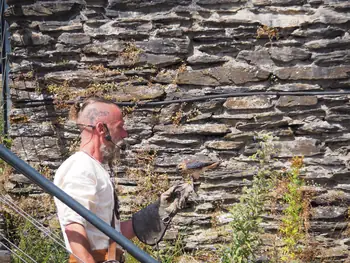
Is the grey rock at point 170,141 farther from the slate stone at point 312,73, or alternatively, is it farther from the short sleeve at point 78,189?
the short sleeve at point 78,189

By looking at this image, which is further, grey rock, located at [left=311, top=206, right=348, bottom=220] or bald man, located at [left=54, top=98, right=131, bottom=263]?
grey rock, located at [left=311, top=206, right=348, bottom=220]

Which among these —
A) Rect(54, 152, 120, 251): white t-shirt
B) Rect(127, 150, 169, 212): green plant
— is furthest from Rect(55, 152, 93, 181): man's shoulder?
Rect(127, 150, 169, 212): green plant

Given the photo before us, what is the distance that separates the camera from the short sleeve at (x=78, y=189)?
2.66 metres

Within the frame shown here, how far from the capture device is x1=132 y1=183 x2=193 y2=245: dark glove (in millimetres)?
3166

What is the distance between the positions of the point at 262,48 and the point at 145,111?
1062 mm

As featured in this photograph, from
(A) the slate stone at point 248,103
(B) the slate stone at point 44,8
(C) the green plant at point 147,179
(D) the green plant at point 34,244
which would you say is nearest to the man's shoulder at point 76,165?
(D) the green plant at point 34,244

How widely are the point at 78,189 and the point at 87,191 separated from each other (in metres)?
0.04

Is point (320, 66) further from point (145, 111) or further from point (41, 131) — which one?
point (41, 131)

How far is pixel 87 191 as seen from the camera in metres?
2.72

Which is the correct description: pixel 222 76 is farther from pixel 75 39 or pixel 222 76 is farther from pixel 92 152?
pixel 92 152

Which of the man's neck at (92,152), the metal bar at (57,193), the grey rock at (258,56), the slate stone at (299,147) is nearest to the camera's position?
the metal bar at (57,193)

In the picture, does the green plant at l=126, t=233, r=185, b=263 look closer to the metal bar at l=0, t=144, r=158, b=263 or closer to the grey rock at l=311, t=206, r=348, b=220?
the grey rock at l=311, t=206, r=348, b=220

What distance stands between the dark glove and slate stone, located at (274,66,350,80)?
201 centimetres

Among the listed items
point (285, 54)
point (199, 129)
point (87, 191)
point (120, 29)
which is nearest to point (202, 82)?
point (199, 129)
